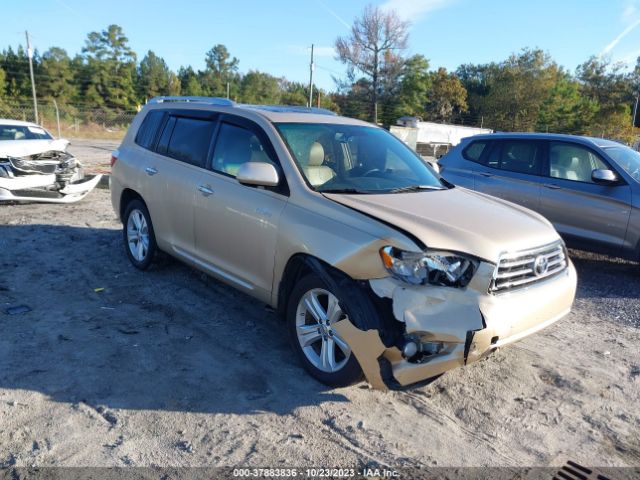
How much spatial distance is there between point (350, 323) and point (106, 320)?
8.08ft

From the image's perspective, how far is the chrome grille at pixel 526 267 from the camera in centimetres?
318

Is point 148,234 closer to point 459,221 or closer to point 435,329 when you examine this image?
point 459,221

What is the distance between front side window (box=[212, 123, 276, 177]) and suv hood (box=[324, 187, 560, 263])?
0.92 metres

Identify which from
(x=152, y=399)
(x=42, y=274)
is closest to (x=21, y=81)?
(x=42, y=274)

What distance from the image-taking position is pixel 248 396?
3.38m

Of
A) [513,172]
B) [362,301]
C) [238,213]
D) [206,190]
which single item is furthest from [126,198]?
[513,172]

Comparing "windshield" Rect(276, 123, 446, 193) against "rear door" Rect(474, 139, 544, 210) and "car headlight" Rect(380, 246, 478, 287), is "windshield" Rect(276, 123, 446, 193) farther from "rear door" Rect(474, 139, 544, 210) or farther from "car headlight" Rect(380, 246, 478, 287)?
"rear door" Rect(474, 139, 544, 210)

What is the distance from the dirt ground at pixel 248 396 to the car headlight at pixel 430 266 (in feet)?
2.91

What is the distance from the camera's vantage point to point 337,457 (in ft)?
9.22

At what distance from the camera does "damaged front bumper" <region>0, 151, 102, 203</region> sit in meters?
8.77

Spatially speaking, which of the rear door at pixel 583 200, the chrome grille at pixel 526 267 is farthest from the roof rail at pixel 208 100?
the rear door at pixel 583 200

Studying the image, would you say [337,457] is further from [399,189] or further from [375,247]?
[399,189]

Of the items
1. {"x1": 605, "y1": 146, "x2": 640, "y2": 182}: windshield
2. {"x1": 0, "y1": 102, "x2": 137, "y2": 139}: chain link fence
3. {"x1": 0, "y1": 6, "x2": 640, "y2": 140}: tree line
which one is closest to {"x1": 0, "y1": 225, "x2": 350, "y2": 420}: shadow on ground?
{"x1": 605, "y1": 146, "x2": 640, "y2": 182}: windshield

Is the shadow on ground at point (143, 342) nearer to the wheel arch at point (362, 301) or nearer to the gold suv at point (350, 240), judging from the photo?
the gold suv at point (350, 240)
